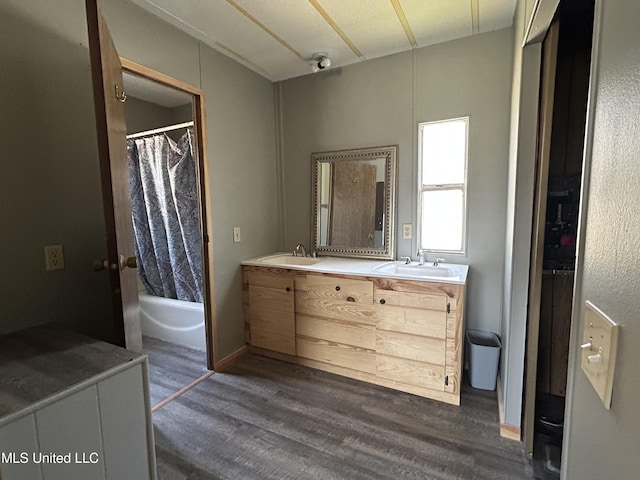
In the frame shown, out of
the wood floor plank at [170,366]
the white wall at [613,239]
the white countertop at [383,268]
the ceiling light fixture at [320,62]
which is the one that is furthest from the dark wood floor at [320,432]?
the ceiling light fixture at [320,62]

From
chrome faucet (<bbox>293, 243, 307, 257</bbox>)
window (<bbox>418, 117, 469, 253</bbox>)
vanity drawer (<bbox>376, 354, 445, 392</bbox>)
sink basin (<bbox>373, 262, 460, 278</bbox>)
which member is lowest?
vanity drawer (<bbox>376, 354, 445, 392</bbox>)

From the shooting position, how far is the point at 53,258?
60.5 inches

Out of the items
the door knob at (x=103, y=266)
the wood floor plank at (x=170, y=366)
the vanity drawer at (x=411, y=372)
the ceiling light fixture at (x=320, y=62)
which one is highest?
the ceiling light fixture at (x=320, y=62)

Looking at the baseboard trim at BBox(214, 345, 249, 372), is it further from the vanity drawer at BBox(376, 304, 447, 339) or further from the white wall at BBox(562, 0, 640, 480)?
the white wall at BBox(562, 0, 640, 480)

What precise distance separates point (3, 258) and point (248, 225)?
1.65 metres

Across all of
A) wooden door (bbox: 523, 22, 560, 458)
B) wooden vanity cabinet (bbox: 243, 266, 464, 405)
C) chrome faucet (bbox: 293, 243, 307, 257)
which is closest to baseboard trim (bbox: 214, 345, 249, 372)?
wooden vanity cabinet (bbox: 243, 266, 464, 405)

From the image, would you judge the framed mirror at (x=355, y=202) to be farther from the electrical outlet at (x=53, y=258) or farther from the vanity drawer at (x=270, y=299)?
the electrical outlet at (x=53, y=258)

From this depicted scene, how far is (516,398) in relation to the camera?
1.73 meters

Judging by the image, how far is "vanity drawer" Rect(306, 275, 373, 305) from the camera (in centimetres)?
223

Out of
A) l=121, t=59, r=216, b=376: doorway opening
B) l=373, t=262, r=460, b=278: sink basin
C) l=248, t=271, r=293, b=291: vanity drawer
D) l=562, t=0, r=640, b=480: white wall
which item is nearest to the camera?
l=562, t=0, r=640, b=480: white wall

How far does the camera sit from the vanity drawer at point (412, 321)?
2.01m

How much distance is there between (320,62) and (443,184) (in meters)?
1.42

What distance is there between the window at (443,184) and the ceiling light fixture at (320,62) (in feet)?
3.08

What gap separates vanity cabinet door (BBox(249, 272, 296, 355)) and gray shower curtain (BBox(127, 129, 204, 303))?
64cm
